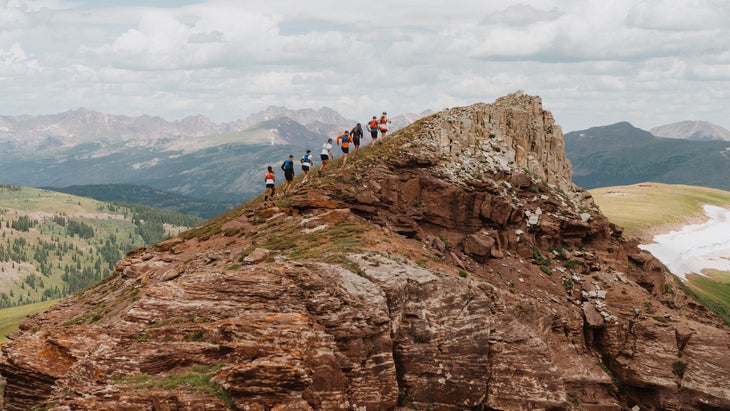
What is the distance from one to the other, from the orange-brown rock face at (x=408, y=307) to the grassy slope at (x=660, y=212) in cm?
5750

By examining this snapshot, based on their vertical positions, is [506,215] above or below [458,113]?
below

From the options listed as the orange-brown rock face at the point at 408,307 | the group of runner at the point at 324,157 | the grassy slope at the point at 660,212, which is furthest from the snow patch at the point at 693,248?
the group of runner at the point at 324,157

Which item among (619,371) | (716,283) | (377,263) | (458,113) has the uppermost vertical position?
(458,113)

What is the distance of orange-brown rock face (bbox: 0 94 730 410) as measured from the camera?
24.5 metres

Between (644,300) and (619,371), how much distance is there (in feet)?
21.2

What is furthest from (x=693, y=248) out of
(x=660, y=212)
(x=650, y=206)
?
(x=650, y=206)

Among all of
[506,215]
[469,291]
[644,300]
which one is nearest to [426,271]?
[469,291]

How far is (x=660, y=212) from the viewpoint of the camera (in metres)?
150

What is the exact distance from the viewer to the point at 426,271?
110 feet

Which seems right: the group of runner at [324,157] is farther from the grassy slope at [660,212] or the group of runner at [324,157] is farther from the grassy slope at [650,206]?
the grassy slope at [650,206]

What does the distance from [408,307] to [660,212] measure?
140 metres

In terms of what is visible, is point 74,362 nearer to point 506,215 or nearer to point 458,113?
point 506,215

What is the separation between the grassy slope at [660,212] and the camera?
10250 centimetres

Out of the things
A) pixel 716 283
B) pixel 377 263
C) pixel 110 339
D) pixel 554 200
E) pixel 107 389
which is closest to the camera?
pixel 107 389
